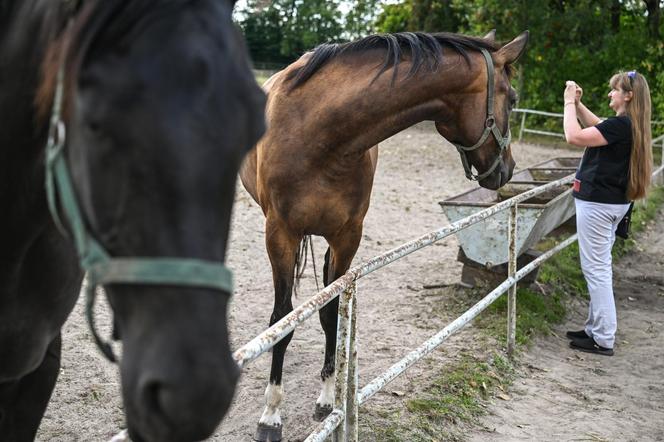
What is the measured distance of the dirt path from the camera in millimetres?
3898

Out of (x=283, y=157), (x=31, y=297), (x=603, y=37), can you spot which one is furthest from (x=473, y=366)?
(x=603, y=37)

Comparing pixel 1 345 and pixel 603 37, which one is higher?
pixel 603 37

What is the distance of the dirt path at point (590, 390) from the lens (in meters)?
3.90

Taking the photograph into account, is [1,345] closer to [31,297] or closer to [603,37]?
[31,297]

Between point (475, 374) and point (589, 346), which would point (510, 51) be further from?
point (589, 346)

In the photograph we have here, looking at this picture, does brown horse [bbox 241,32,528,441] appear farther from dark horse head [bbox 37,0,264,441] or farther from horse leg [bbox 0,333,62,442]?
dark horse head [bbox 37,0,264,441]

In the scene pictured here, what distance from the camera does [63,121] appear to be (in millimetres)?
1213

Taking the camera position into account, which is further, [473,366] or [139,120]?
[473,366]

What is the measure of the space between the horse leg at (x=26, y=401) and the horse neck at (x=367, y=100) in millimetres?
1934

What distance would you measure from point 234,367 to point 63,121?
522mm

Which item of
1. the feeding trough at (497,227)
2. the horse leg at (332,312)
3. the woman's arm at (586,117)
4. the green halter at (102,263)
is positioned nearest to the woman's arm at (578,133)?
the woman's arm at (586,117)

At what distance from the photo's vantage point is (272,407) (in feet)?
12.0

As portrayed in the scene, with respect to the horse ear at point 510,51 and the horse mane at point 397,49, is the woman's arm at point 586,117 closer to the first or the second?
the horse ear at point 510,51

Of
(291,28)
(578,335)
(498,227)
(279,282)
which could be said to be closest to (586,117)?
(498,227)
